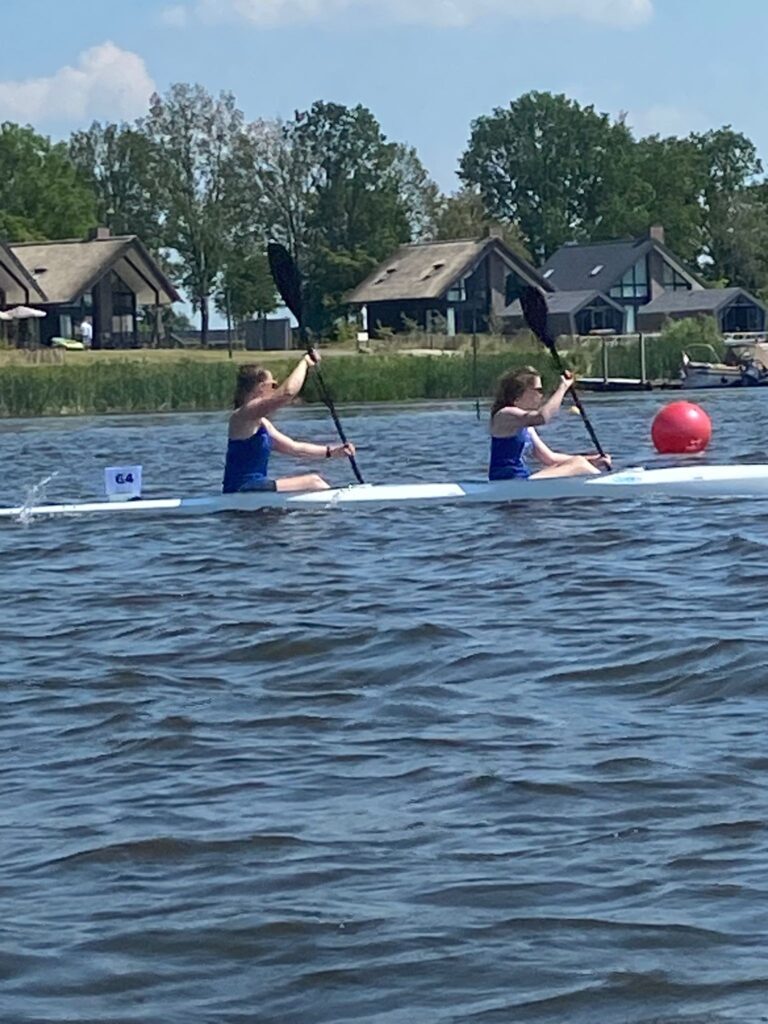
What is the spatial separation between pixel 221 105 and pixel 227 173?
3.07m

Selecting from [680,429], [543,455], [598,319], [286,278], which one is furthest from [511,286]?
[543,455]

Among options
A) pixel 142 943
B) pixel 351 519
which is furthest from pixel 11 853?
pixel 351 519

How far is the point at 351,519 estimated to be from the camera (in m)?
16.5

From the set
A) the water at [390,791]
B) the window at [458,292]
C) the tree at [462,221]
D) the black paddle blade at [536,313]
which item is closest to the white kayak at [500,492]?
the black paddle blade at [536,313]

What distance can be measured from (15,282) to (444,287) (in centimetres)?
1886

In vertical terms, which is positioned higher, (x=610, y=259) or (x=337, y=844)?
(x=610, y=259)

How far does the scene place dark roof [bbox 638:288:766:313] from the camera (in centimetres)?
8819

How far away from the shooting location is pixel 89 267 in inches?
2876

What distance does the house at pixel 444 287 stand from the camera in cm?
8238

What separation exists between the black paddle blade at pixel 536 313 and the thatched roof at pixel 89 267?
54.5 meters

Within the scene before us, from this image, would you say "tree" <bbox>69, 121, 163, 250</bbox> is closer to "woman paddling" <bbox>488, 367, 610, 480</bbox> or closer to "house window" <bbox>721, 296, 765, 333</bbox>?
"house window" <bbox>721, 296, 765, 333</bbox>

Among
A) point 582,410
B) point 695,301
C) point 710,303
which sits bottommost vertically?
point 582,410

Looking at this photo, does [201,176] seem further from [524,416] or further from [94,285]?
[524,416]

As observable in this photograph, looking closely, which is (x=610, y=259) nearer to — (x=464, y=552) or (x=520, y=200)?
(x=520, y=200)
